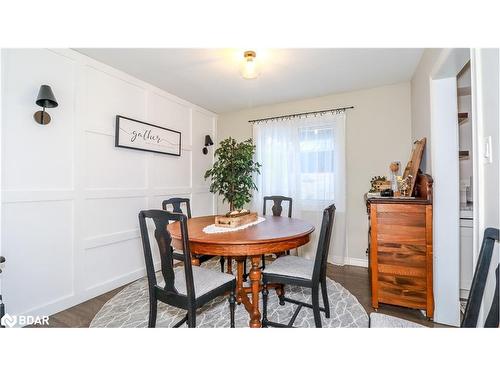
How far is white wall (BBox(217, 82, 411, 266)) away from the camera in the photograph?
288 centimetres

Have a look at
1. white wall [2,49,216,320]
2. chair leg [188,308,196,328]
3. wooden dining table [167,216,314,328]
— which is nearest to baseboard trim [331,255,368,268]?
wooden dining table [167,216,314,328]

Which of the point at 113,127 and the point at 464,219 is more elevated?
the point at 113,127

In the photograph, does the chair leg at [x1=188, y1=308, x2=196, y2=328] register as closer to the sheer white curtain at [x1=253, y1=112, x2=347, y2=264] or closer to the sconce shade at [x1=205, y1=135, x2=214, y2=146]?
the sheer white curtain at [x1=253, y1=112, x2=347, y2=264]

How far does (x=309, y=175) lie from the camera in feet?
11.1

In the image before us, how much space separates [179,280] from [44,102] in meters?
1.84

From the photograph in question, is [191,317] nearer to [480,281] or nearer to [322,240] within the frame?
[322,240]

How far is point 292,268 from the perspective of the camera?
1.70 meters

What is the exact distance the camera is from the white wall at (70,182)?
69.8 inches

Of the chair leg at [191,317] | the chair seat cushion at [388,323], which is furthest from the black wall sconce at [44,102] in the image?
the chair seat cushion at [388,323]

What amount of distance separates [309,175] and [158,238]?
2.50m
